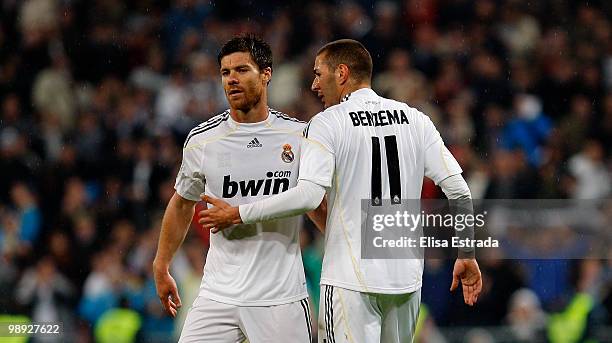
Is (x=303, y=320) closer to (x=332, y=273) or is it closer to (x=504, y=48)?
(x=332, y=273)

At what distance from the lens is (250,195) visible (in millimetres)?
4938

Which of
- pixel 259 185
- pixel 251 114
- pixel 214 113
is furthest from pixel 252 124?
pixel 214 113

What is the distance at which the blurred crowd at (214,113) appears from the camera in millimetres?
8828

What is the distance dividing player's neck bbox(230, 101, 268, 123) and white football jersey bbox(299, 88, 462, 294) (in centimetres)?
30

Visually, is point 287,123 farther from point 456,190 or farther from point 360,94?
point 456,190

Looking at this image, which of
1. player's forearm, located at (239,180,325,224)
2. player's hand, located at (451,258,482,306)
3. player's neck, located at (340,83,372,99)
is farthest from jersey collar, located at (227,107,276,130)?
player's hand, located at (451,258,482,306)

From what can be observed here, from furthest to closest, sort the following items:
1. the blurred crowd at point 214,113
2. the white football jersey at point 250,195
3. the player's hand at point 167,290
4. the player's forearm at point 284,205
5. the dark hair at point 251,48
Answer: the blurred crowd at point 214,113, the player's hand at point 167,290, the dark hair at point 251,48, the white football jersey at point 250,195, the player's forearm at point 284,205

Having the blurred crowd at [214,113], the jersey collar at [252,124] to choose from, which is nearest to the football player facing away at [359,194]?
the jersey collar at [252,124]

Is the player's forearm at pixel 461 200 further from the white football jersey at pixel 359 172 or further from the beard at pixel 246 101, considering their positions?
the beard at pixel 246 101

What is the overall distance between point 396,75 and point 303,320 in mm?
6764

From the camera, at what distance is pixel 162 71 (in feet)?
41.4

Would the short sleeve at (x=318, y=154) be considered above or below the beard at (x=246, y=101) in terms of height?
below

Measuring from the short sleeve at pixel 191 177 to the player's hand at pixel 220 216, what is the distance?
0.34 meters

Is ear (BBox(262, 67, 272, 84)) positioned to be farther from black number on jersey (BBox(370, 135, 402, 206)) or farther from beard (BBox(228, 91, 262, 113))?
black number on jersey (BBox(370, 135, 402, 206))
